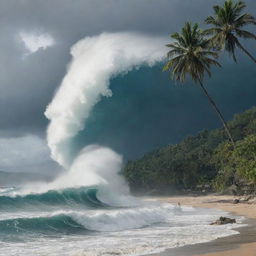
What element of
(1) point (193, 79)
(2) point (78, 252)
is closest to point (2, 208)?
(1) point (193, 79)

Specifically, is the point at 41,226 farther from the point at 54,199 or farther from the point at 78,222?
the point at 54,199

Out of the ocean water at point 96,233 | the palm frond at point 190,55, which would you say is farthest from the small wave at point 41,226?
the palm frond at point 190,55

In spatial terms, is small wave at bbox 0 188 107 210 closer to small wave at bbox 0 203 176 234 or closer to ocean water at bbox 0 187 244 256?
ocean water at bbox 0 187 244 256

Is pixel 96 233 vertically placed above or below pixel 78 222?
below

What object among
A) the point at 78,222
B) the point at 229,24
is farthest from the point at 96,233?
the point at 229,24

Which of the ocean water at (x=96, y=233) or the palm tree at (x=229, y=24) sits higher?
the palm tree at (x=229, y=24)

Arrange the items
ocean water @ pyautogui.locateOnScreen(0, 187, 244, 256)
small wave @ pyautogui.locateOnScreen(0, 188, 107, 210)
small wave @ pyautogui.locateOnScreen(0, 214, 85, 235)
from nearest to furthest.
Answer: ocean water @ pyautogui.locateOnScreen(0, 187, 244, 256)
small wave @ pyautogui.locateOnScreen(0, 214, 85, 235)
small wave @ pyautogui.locateOnScreen(0, 188, 107, 210)

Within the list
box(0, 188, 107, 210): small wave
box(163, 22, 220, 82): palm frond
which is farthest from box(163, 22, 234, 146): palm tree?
box(0, 188, 107, 210): small wave

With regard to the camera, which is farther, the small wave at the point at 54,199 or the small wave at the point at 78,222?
the small wave at the point at 54,199

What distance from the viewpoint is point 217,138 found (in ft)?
378

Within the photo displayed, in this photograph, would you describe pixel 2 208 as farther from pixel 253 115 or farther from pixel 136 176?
pixel 253 115

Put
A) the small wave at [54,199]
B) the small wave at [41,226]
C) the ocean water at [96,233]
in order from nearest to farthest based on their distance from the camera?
1. the ocean water at [96,233]
2. the small wave at [41,226]
3. the small wave at [54,199]

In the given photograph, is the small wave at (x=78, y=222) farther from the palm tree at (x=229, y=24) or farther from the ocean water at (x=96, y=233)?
the palm tree at (x=229, y=24)

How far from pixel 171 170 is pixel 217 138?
98.4 ft
